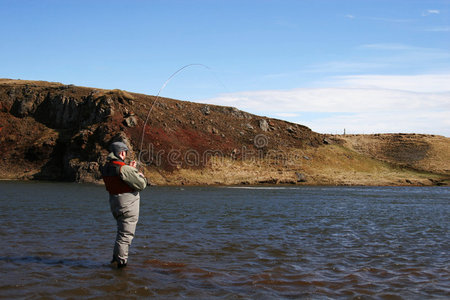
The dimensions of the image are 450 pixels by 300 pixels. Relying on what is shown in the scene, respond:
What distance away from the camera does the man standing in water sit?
28.2 ft

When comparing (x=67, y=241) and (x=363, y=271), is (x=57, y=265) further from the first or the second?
(x=363, y=271)

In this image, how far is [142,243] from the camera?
11758mm

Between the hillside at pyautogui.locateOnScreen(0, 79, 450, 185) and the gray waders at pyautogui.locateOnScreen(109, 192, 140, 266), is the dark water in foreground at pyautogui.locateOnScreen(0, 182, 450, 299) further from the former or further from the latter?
the hillside at pyautogui.locateOnScreen(0, 79, 450, 185)

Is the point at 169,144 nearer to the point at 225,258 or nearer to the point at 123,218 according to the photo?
the point at 225,258

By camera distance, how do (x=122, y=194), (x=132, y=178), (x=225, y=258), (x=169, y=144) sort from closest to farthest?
(x=132, y=178) → (x=122, y=194) → (x=225, y=258) → (x=169, y=144)

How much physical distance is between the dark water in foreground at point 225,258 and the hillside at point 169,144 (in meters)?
30.4

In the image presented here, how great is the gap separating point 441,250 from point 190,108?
53897 mm

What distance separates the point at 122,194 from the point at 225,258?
298 centimetres

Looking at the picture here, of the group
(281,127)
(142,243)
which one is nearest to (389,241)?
(142,243)

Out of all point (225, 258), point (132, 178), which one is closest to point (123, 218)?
point (132, 178)

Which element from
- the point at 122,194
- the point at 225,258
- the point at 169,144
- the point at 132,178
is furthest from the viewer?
the point at 169,144

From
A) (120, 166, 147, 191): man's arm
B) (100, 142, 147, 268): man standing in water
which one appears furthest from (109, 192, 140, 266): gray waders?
(120, 166, 147, 191): man's arm

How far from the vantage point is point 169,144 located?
50656 millimetres

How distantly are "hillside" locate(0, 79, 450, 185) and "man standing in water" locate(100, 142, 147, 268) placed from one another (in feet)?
119
